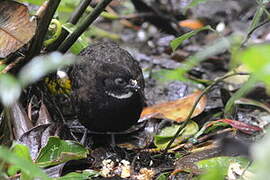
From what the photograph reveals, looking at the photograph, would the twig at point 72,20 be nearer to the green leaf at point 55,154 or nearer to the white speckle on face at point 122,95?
the white speckle on face at point 122,95

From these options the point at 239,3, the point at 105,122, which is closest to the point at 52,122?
the point at 105,122

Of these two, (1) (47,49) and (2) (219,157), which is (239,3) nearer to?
(1) (47,49)

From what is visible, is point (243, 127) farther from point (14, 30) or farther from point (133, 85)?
point (14, 30)

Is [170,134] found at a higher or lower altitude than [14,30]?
lower

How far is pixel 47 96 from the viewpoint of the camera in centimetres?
398

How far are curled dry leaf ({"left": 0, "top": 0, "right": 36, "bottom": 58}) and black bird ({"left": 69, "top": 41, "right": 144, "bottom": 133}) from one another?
0.58 meters

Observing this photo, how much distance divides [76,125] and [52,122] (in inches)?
17.2

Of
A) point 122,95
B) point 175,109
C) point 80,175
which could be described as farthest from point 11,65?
point 175,109

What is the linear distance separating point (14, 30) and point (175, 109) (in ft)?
4.80

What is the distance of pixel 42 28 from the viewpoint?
352cm

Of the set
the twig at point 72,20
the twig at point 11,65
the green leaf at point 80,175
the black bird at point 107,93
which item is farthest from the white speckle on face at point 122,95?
the green leaf at point 80,175

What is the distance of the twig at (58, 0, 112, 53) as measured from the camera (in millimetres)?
3373

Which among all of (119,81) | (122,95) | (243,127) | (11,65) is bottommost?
(243,127)

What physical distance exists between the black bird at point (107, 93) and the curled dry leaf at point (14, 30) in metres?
0.58
